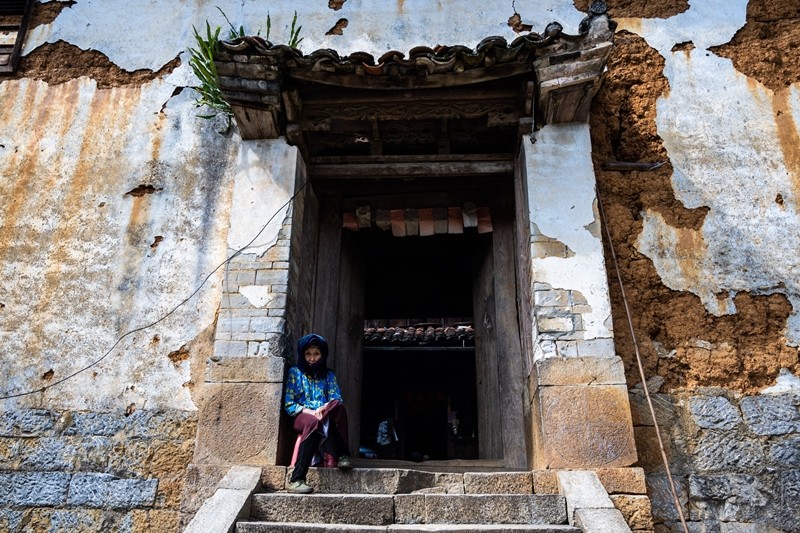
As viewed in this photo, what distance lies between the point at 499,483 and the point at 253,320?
2.15m

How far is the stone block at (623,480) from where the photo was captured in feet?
14.2

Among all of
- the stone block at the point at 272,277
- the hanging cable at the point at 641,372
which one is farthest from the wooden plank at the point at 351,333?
the hanging cable at the point at 641,372

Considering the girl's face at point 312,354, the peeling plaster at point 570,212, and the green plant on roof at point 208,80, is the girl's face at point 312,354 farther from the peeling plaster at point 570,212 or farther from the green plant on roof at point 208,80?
the green plant on roof at point 208,80

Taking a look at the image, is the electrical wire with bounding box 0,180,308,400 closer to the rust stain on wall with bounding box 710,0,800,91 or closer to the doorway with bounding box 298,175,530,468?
the doorway with bounding box 298,175,530,468

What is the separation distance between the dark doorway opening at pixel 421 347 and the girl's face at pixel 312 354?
6.78 ft

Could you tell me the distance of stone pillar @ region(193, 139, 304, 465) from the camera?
15.5 feet

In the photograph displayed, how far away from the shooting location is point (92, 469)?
199 inches

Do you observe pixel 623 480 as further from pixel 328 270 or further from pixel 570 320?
pixel 328 270

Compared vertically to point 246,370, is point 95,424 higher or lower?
lower

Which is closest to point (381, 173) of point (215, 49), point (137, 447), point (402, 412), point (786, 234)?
point (215, 49)

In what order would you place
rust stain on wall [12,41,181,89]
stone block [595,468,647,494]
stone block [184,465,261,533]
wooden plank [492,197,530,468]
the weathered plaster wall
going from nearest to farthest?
stone block [184,465,261,533], stone block [595,468,647,494], the weathered plaster wall, wooden plank [492,197,530,468], rust stain on wall [12,41,181,89]

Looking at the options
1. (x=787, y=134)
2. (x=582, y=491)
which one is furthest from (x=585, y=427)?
(x=787, y=134)

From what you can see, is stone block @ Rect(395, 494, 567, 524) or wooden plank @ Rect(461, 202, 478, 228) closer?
stone block @ Rect(395, 494, 567, 524)

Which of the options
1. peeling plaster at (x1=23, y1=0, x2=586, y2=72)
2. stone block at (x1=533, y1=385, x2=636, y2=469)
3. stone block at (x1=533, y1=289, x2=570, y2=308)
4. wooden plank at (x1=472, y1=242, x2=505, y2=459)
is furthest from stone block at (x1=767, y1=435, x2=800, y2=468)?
peeling plaster at (x1=23, y1=0, x2=586, y2=72)
